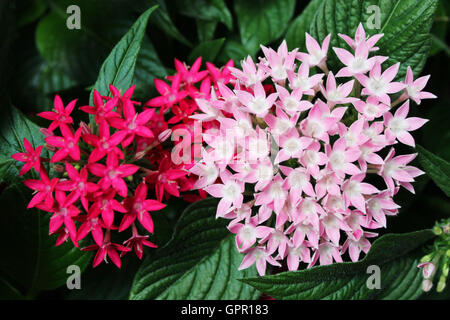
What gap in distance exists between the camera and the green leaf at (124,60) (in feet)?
2.89

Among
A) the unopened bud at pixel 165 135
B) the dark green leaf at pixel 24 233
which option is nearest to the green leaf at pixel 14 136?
the dark green leaf at pixel 24 233

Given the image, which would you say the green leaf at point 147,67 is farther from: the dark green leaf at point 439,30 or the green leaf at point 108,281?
the dark green leaf at point 439,30

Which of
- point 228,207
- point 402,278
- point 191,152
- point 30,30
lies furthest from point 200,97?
point 30,30

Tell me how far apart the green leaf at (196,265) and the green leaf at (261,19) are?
434 millimetres

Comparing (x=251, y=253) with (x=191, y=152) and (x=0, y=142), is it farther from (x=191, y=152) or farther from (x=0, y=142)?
(x=0, y=142)

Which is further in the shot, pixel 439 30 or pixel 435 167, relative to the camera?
pixel 439 30

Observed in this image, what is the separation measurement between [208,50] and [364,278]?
1.98ft

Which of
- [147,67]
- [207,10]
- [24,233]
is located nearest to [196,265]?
[24,233]

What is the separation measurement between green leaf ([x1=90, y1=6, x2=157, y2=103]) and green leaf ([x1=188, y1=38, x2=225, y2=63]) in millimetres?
221

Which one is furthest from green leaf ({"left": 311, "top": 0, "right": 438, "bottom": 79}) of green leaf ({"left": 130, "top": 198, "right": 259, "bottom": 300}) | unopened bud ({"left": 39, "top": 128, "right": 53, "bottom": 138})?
unopened bud ({"left": 39, "top": 128, "right": 53, "bottom": 138})

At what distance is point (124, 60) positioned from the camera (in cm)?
90

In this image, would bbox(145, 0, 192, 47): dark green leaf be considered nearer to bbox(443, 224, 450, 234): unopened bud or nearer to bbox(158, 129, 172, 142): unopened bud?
bbox(158, 129, 172, 142): unopened bud

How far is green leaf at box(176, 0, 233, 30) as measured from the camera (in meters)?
1.12

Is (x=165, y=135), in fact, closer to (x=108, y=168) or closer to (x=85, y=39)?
(x=108, y=168)
